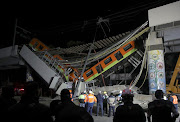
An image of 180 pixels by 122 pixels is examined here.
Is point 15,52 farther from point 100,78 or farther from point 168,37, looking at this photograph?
point 168,37

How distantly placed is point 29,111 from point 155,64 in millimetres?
10782

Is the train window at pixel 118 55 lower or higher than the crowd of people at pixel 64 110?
higher

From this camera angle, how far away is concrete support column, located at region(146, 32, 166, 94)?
10.8m

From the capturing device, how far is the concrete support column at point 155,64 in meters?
10.8

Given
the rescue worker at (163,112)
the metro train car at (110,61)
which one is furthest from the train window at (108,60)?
the rescue worker at (163,112)

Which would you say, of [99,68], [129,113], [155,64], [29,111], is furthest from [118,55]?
[29,111]

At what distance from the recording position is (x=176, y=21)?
10.1 meters

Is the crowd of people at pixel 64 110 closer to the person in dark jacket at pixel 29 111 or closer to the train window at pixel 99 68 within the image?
the person in dark jacket at pixel 29 111

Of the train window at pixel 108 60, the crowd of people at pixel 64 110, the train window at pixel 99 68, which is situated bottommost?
the crowd of people at pixel 64 110

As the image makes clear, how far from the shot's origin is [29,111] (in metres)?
2.08

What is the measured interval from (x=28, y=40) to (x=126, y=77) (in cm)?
1399

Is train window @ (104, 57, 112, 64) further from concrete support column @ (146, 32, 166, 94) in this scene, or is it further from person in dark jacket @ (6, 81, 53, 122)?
person in dark jacket @ (6, 81, 53, 122)

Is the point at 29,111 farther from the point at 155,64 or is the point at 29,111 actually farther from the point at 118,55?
the point at 118,55

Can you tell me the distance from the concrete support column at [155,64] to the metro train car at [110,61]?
1.85 m
